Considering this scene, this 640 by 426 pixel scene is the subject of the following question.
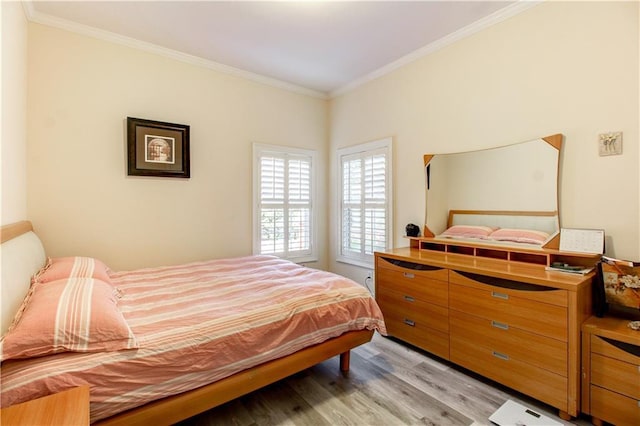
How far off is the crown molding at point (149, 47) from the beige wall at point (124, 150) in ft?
0.16

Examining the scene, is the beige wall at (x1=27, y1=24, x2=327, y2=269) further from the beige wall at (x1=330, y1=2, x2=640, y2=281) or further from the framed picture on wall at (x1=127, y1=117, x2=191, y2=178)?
the beige wall at (x1=330, y1=2, x2=640, y2=281)

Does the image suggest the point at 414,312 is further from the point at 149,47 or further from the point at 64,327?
the point at 149,47

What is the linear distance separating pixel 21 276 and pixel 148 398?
0.96 metres

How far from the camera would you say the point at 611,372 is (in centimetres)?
163

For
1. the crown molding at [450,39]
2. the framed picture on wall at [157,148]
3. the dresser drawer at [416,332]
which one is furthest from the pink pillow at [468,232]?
the framed picture on wall at [157,148]

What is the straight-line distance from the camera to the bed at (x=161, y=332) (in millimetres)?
1224

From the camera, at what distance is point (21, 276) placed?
62.1 inches

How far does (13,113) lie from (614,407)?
4042 mm

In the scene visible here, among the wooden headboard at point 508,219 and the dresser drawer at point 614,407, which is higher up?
the wooden headboard at point 508,219

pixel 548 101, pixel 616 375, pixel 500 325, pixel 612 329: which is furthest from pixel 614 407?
pixel 548 101

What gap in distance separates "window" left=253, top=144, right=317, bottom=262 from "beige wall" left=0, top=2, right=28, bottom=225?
1972 millimetres

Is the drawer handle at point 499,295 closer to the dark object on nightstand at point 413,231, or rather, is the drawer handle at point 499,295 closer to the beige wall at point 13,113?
the dark object on nightstand at point 413,231

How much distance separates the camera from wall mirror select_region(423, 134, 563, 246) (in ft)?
7.30

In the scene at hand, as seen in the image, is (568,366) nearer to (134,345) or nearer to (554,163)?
(554,163)
